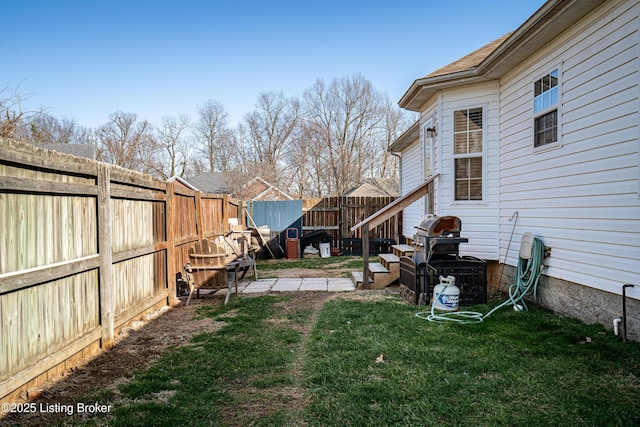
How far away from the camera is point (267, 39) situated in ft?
54.4

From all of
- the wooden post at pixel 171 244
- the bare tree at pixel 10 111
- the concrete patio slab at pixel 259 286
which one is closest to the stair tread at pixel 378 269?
the concrete patio slab at pixel 259 286

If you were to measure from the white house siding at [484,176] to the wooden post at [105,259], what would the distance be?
5.23m

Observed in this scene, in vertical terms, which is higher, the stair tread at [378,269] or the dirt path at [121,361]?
the stair tread at [378,269]

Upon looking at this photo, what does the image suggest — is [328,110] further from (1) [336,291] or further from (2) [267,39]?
(1) [336,291]

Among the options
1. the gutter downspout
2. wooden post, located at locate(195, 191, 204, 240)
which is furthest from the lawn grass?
wooden post, located at locate(195, 191, 204, 240)

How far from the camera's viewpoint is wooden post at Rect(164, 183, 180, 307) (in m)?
6.16

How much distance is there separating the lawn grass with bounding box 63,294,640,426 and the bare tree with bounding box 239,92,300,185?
87.1 feet

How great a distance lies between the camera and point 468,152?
7.03m

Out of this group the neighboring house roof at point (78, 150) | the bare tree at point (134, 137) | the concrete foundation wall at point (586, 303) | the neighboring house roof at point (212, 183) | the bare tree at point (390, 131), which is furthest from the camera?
the bare tree at point (390, 131)

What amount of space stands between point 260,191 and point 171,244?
21.1m

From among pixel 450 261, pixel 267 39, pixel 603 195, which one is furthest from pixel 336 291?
pixel 267 39

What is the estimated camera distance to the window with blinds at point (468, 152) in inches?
275

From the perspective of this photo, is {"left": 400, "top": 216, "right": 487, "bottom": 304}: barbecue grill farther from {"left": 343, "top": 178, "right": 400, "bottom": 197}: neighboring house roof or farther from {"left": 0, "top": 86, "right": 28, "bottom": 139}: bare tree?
{"left": 343, "top": 178, "right": 400, "bottom": 197}: neighboring house roof

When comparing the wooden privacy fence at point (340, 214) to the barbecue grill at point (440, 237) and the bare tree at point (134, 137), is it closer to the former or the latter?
the barbecue grill at point (440, 237)
